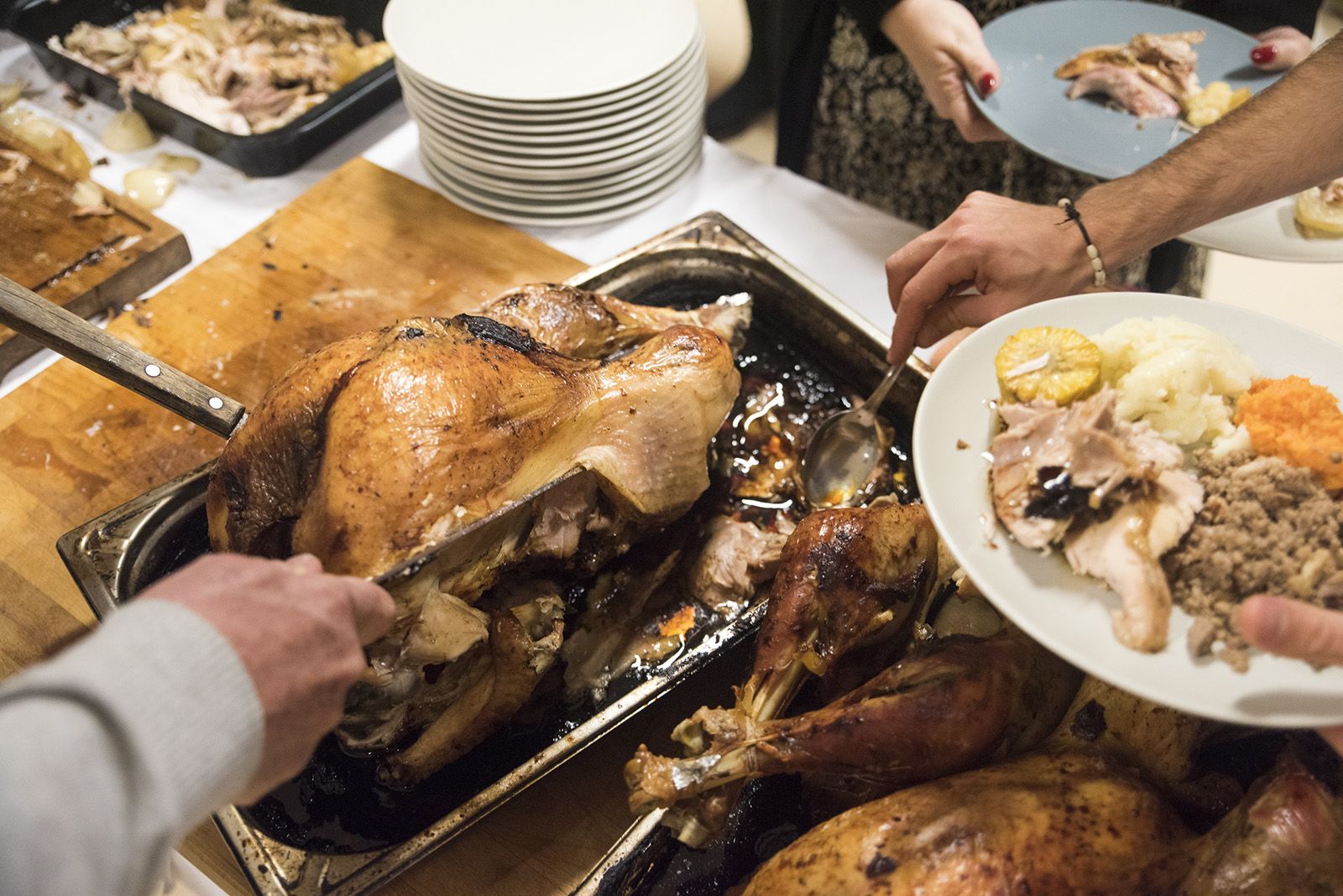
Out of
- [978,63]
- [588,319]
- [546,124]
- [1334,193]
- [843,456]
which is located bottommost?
[843,456]

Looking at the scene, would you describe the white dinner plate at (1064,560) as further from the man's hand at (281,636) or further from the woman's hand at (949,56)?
the woman's hand at (949,56)

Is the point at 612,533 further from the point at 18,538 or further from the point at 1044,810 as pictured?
the point at 18,538

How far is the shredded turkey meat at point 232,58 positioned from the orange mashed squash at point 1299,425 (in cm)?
235

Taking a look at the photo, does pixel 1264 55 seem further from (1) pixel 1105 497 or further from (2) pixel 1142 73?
(1) pixel 1105 497

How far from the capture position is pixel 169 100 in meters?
2.37

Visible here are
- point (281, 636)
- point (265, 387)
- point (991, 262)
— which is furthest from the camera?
point (265, 387)

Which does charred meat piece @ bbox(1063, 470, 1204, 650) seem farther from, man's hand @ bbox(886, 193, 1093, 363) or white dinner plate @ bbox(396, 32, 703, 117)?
white dinner plate @ bbox(396, 32, 703, 117)

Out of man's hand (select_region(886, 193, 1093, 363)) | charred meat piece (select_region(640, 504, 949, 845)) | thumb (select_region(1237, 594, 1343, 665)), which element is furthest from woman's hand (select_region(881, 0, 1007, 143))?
thumb (select_region(1237, 594, 1343, 665))

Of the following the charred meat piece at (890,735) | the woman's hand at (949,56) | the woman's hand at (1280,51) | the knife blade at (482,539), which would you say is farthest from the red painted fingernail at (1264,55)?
the knife blade at (482,539)

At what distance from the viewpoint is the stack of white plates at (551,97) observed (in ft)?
6.68

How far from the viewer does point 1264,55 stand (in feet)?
6.29

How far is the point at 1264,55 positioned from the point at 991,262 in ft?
3.65

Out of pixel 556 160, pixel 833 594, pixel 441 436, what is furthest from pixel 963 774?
pixel 556 160

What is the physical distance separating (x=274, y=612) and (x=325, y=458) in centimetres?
52
